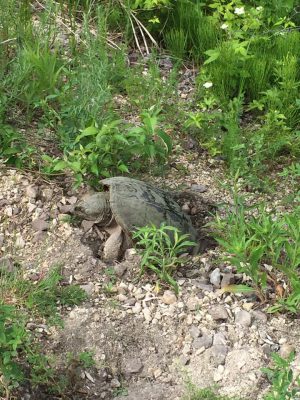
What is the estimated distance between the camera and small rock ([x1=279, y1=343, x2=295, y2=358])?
9.97 ft

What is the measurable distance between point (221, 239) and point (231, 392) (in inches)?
30.8

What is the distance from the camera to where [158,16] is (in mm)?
5070

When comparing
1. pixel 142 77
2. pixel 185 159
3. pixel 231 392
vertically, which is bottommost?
pixel 231 392

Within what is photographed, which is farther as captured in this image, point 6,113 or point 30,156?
point 6,113

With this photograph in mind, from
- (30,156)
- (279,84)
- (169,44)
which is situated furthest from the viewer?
(169,44)

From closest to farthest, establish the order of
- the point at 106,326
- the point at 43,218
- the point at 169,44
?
the point at 106,326
the point at 43,218
the point at 169,44

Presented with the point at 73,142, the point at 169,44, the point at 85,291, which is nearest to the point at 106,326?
the point at 85,291

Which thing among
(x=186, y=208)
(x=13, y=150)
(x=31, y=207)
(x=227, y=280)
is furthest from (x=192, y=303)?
(x=13, y=150)

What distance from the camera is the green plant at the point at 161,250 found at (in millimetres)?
3242

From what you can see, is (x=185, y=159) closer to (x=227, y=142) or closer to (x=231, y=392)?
(x=227, y=142)

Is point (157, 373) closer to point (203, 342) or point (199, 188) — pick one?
point (203, 342)

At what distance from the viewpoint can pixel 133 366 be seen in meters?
3.00

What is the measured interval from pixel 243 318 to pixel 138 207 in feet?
2.56

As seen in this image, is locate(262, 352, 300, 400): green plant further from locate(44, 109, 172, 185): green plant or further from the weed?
locate(44, 109, 172, 185): green plant
